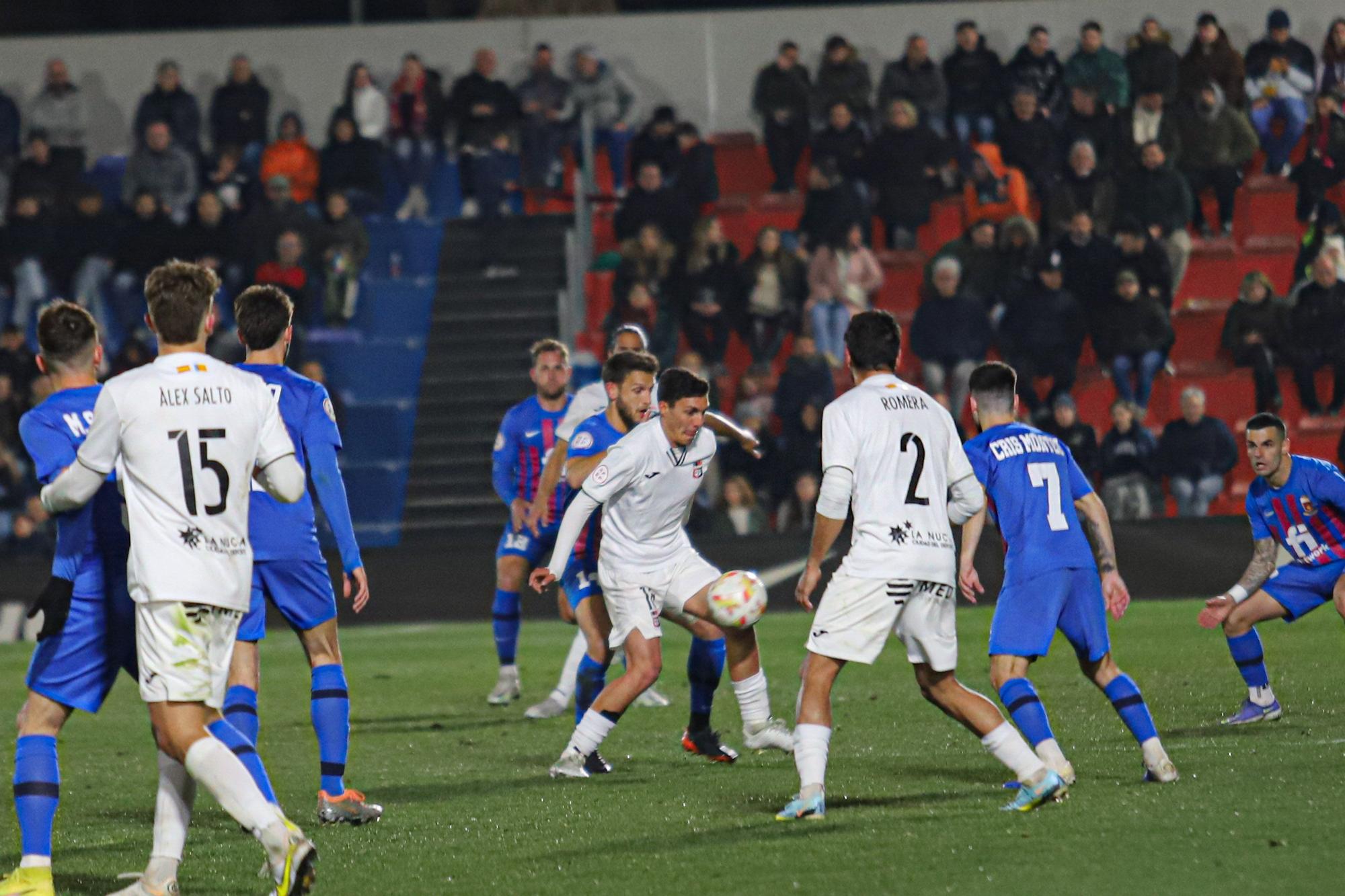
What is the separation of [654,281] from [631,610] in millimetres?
11929

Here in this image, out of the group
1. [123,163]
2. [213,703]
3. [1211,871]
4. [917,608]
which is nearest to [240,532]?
[213,703]

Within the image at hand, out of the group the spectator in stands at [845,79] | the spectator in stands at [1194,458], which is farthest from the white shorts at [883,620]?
the spectator in stands at [845,79]

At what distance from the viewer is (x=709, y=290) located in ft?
64.0

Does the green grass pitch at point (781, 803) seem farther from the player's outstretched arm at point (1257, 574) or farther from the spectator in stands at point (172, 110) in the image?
the spectator in stands at point (172, 110)

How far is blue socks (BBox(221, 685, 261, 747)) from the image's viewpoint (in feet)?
23.3

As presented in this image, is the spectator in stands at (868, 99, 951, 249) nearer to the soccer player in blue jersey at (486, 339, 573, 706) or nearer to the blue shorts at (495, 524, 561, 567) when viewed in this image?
the soccer player in blue jersey at (486, 339, 573, 706)

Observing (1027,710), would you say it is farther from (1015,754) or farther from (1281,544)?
(1281,544)

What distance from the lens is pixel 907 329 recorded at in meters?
20.3

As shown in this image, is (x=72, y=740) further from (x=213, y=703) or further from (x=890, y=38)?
(x=890, y=38)

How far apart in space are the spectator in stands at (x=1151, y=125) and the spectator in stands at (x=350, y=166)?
349 inches

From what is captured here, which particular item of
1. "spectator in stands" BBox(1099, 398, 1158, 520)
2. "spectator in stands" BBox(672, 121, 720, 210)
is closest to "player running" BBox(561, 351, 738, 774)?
"spectator in stands" BBox(1099, 398, 1158, 520)


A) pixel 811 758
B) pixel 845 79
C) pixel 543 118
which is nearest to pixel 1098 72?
pixel 845 79

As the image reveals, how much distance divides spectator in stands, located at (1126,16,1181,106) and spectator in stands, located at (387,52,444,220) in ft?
27.7

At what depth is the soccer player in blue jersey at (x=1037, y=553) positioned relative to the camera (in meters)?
7.38
